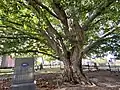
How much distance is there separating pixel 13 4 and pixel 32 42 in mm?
4497

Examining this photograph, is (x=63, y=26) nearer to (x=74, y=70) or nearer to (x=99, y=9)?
(x=74, y=70)

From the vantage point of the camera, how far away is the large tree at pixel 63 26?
6.31 m

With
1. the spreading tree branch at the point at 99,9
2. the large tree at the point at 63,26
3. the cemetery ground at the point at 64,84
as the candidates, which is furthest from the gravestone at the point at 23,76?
the spreading tree branch at the point at 99,9

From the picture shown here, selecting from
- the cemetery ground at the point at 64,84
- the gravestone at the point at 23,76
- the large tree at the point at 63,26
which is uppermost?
the large tree at the point at 63,26

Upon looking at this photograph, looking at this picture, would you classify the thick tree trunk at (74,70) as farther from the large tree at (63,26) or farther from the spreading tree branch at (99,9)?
the spreading tree branch at (99,9)

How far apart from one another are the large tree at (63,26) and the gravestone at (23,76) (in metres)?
1.67

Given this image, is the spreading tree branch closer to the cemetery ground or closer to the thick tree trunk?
the thick tree trunk

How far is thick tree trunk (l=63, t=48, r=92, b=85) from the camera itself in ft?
25.4

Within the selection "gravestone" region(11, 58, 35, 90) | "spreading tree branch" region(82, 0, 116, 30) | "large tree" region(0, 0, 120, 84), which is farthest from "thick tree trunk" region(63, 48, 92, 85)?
"gravestone" region(11, 58, 35, 90)

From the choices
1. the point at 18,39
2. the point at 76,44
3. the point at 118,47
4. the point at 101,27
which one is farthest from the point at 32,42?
the point at 118,47

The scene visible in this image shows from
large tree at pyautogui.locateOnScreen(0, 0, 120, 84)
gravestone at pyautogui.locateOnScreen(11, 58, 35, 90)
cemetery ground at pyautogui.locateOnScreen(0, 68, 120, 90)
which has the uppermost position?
large tree at pyautogui.locateOnScreen(0, 0, 120, 84)

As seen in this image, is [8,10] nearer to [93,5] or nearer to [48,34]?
[48,34]

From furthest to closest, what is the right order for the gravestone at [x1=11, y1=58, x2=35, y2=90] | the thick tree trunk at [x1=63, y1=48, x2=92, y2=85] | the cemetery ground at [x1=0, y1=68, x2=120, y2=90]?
the thick tree trunk at [x1=63, y1=48, x2=92, y2=85]
the cemetery ground at [x1=0, y1=68, x2=120, y2=90]
the gravestone at [x1=11, y1=58, x2=35, y2=90]

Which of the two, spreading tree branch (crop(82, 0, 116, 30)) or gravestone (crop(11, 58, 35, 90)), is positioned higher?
spreading tree branch (crop(82, 0, 116, 30))
